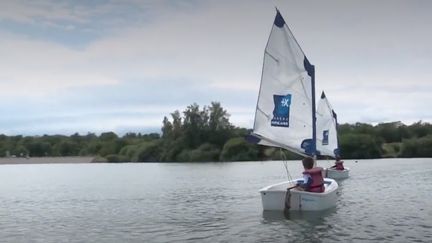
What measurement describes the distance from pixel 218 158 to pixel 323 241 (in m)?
129

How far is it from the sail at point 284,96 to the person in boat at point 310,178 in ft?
6.15

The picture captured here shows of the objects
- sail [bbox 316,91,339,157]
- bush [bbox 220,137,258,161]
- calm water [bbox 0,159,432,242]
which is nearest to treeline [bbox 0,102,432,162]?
bush [bbox 220,137,258,161]

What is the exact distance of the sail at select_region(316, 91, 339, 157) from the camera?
2111 inches

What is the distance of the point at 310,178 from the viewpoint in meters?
25.4

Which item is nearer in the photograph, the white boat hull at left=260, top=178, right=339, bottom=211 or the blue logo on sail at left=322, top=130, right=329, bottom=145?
the white boat hull at left=260, top=178, right=339, bottom=211

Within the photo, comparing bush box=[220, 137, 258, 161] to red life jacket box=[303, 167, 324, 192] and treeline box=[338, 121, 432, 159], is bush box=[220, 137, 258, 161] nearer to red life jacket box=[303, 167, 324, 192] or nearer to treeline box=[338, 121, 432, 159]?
treeline box=[338, 121, 432, 159]

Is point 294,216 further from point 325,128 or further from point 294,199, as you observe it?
point 325,128

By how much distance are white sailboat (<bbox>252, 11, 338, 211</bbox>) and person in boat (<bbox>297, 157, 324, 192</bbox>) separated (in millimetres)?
388

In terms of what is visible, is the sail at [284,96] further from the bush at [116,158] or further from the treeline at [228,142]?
the bush at [116,158]

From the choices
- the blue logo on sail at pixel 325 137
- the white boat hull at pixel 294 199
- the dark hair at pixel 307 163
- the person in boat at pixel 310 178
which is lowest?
the white boat hull at pixel 294 199

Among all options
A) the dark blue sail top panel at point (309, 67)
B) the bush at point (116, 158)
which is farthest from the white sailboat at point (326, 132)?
the bush at point (116, 158)

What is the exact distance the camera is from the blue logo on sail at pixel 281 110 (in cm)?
2688

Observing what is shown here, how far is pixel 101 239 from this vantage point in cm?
2180

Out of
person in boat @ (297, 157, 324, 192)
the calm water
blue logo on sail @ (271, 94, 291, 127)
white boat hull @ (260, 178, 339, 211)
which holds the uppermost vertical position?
blue logo on sail @ (271, 94, 291, 127)
